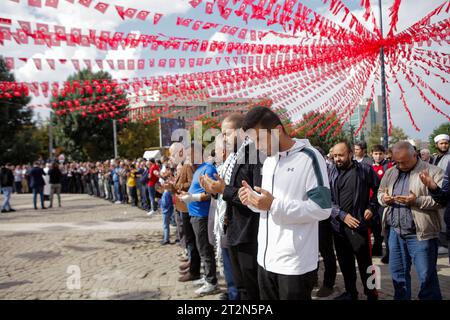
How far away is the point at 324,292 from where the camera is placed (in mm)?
4457

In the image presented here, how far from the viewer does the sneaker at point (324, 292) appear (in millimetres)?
4438

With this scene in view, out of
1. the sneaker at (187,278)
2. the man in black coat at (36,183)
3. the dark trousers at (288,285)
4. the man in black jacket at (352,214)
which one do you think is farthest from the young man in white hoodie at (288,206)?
the man in black coat at (36,183)

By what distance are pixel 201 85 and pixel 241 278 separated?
13.7 feet

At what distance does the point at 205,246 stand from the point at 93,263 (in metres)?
2.69

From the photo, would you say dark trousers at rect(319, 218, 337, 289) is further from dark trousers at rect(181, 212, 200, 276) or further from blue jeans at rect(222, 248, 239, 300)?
dark trousers at rect(181, 212, 200, 276)

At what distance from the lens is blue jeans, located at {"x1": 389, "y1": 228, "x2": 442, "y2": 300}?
3.43 meters

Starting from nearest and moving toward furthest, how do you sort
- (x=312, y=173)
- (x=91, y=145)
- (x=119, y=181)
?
1. (x=312, y=173)
2. (x=119, y=181)
3. (x=91, y=145)

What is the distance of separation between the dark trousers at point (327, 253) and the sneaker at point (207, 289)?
145cm

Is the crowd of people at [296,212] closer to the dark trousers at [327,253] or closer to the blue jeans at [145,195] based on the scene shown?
Result: the dark trousers at [327,253]

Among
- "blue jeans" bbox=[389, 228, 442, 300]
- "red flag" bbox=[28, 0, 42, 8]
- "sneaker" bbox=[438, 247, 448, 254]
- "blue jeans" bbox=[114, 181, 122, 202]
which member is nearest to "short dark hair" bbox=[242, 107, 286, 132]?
"blue jeans" bbox=[389, 228, 442, 300]

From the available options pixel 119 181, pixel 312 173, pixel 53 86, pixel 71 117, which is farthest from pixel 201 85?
pixel 71 117

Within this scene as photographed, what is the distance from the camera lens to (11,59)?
4441 mm
